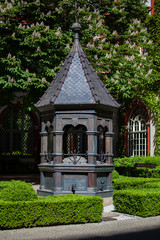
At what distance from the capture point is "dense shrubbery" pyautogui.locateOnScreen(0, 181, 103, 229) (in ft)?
25.4

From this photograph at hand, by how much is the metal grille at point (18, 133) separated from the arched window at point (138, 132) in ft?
22.2

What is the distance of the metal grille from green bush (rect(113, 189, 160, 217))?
54.8 feet

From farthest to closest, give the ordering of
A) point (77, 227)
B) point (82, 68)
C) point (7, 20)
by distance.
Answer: point (7, 20) → point (82, 68) → point (77, 227)

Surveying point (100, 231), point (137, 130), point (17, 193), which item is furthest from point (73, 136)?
point (137, 130)

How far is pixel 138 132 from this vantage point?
22.3m

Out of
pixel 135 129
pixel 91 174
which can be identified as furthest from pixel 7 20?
pixel 135 129

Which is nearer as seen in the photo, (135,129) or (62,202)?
(62,202)

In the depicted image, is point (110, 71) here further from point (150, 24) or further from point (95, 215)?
point (95, 215)

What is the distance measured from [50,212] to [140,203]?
2.24m

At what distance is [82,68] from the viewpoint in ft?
37.8

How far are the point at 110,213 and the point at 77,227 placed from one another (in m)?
1.72

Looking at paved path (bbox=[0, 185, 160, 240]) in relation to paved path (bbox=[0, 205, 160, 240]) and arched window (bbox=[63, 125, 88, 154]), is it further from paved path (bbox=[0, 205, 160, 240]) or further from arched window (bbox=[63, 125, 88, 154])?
arched window (bbox=[63, 125, 88, 154])

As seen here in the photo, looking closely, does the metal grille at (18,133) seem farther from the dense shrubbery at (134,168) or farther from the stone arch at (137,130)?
the dense shrubbery at (134,168)

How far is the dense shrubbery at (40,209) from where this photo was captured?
25.4 ft
